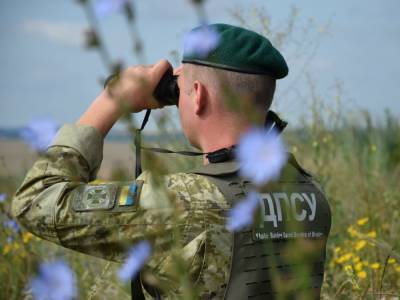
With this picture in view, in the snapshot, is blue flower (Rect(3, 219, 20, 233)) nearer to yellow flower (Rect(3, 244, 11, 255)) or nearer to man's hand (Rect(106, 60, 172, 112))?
yellow flower (Rect(3, 244, 11, 255))

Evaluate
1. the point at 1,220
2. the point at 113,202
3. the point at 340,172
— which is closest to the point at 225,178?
the point at 113,202

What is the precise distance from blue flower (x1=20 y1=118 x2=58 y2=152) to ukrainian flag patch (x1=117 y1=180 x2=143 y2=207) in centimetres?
59

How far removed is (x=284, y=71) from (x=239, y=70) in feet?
0.53

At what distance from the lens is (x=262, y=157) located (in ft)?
2.81

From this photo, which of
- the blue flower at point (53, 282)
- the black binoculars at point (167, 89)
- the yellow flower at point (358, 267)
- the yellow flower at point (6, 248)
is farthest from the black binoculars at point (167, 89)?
the yellow flower at point (6, 248)

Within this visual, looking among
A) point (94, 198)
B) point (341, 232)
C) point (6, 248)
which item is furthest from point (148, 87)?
point (341, 232)

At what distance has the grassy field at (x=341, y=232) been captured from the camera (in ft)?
8.91

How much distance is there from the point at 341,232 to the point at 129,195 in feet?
6.99

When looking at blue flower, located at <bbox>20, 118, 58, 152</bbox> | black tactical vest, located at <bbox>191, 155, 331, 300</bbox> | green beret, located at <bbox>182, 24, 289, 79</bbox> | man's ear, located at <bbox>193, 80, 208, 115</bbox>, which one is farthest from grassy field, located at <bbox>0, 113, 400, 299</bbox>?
blue flower, located at <bbox>20, 118, 58, 152</bbox>

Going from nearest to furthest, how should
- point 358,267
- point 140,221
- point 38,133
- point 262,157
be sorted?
point 262,157
point 38,133
point 140,221
point 358,267

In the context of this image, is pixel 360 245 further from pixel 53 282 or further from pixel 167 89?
pixel 53 282

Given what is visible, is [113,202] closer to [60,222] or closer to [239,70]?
[60,222]

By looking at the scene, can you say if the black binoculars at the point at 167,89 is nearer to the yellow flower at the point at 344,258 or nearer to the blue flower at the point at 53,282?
the blue flower at the point at 53,282

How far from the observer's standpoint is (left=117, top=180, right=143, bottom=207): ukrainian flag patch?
62.6 inches
